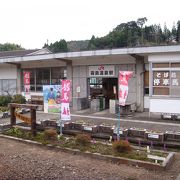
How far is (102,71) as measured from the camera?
15.8 meters

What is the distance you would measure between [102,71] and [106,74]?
0.30m

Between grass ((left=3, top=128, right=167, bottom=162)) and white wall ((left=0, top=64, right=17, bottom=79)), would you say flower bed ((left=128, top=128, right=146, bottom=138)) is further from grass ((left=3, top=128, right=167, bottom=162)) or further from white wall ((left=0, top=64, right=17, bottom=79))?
white wall ((left=0, top=64, right=17, bottom=79))

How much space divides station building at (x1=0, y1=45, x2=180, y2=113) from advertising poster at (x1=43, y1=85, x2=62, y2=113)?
9.13 ft

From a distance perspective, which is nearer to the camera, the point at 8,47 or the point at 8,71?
the point at 8,71

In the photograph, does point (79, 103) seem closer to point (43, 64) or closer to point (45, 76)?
point (45, 76)

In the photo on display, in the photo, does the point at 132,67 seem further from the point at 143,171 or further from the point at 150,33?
the point at 150,33

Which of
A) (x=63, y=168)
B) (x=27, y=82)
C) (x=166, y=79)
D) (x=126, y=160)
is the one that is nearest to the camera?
(x=63, y=168)

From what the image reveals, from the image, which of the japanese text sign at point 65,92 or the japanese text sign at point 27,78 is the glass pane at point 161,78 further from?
the japanese text sign at point 27,78

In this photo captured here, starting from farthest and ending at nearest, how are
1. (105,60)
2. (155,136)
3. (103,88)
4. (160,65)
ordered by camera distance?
(103,88)
(105,60)
(160,65)
(155,136)

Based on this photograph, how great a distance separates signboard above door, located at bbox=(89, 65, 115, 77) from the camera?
15576 millimetres

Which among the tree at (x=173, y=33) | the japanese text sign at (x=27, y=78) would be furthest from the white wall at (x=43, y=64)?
the tree at (x=173, y=33)

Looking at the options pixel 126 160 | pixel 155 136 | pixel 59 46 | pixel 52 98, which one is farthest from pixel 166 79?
pixel 59 46

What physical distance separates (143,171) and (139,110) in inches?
344

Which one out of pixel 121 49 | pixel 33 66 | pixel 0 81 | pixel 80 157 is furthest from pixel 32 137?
pixel 0 81
